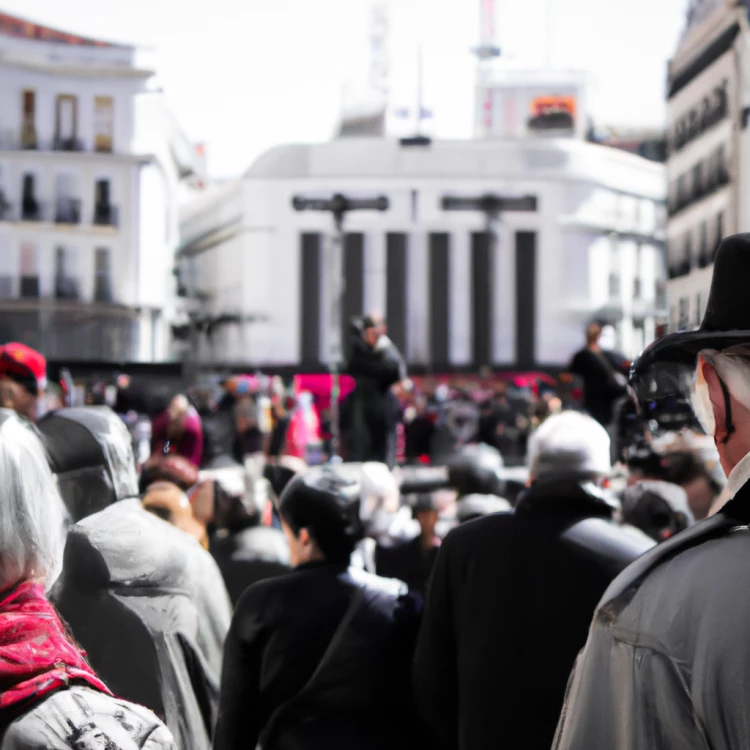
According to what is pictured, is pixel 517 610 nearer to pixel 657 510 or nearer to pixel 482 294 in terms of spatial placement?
pixel 657 510

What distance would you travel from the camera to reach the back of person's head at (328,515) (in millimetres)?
2824

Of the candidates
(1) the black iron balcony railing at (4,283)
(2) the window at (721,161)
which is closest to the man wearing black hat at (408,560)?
(1) the black iron balcony railing at (4,283)

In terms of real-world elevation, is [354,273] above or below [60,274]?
above

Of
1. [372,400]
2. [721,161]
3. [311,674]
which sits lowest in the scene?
[311,674]

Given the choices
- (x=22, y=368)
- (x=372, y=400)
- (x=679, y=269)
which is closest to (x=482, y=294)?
(x=679, y=269)

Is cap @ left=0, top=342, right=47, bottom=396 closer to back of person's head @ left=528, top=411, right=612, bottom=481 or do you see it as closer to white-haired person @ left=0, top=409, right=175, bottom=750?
back of person's head @ left=528, top=411, right=612, bottom=481

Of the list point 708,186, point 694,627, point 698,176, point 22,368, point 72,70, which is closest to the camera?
point 694,627

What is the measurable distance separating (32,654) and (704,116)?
55.0 ft

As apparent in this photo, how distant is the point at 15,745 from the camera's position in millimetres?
1372

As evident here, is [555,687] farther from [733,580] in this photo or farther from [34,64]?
[34,64]

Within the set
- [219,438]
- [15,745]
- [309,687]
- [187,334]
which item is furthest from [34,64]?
[15,745]

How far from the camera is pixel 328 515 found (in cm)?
282

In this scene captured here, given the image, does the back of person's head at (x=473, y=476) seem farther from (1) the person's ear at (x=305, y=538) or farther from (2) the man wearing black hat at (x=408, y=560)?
(1) the person's ear at (x=305, y=538)

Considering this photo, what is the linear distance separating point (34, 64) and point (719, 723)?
14.4 m
